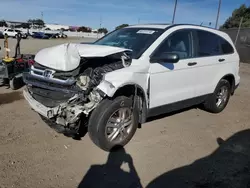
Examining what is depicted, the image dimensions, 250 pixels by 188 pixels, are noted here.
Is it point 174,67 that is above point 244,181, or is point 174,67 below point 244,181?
above

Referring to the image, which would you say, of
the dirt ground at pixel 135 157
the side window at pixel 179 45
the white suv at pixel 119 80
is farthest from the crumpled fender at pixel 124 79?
the dirt ground at pixel 135 157

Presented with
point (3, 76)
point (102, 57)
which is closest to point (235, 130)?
point (102, 57)

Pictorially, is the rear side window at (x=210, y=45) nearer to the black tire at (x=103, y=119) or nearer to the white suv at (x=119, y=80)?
the white suv at (x=119, y=80)

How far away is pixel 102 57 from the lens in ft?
12.2

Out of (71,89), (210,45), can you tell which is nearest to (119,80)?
(71,89)

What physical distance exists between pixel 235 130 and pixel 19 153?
→ 12.9 feet

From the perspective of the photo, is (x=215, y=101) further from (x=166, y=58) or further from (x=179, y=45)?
(x=166, y=58)

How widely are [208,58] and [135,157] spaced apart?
8.42ft

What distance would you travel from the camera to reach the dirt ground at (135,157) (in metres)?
3.08

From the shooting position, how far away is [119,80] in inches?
136

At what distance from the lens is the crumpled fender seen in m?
3.34

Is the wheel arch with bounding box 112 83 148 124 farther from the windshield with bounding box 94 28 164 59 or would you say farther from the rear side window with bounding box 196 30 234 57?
the rear side window with bounding box 196 30 234 57

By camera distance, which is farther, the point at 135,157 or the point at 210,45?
the point at 210,45

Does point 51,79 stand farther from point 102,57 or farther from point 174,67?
point 174,67
